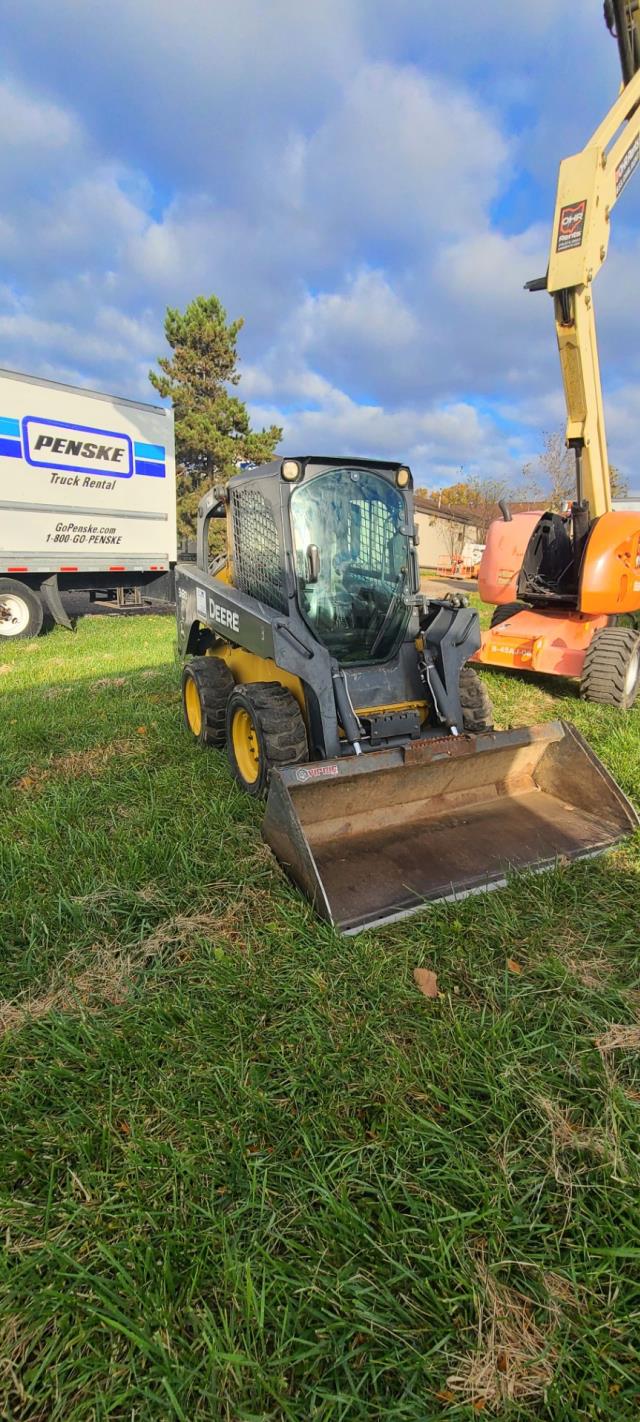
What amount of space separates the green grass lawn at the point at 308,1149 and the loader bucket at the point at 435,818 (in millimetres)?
153

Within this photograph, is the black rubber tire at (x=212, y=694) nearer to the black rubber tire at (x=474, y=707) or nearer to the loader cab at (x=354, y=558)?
the loader cab at (x=354, y=558)

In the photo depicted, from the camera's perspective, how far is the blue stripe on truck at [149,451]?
1181 cm

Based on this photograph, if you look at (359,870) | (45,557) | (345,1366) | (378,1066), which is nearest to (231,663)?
(359,870)

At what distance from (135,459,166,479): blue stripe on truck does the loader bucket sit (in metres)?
10.4

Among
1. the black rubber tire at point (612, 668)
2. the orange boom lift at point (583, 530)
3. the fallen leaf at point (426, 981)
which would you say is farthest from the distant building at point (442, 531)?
the fallen leaf at point (426, 981)

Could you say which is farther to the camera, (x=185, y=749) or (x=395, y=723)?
(x=185, y=749)

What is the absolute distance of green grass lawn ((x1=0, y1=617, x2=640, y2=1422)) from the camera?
1320 millimetres

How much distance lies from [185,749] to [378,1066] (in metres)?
3.19

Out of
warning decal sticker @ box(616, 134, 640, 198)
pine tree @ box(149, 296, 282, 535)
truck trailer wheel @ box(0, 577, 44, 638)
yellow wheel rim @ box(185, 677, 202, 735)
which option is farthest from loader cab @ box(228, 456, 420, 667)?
pine tree @ box(149, 296, 282, 535)

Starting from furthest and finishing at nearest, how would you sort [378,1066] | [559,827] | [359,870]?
[559,827] < [359,870] < [378,1066]

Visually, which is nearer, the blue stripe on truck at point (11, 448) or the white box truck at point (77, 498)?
the blue stripe on truck at point (11, 448)

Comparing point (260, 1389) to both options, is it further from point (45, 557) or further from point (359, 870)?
point (45, 557)

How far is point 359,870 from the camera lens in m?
2.99

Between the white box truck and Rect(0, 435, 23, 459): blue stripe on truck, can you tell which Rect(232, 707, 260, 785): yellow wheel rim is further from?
Rect(0, 435, 23, 459): blue stripe on truck
